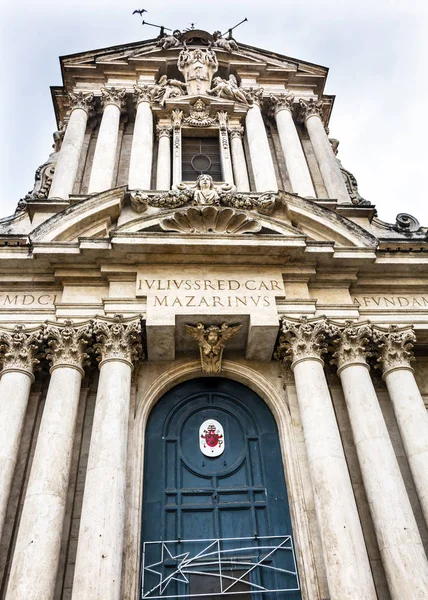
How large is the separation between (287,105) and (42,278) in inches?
385

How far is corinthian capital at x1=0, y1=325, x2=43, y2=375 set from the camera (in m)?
10.3

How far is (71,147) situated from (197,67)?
204 inches

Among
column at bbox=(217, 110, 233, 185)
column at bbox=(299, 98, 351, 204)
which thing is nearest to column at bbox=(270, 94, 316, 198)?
column at bbox=(299, 98, 351, 204)

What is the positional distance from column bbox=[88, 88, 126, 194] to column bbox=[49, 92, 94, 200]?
19.5 inches

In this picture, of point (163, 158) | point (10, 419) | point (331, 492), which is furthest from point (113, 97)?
point (331, 492)

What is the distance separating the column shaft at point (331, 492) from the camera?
8148 mm

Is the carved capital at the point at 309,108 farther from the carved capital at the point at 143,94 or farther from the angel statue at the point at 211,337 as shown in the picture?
the angel statue at the point at 211,337

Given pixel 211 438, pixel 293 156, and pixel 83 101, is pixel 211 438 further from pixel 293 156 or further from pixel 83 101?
pixel 83 101

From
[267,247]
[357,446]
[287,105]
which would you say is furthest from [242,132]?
[357,446]

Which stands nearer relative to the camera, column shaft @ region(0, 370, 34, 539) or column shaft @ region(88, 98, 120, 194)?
column shaft @ region(0, 370, 34, 539)

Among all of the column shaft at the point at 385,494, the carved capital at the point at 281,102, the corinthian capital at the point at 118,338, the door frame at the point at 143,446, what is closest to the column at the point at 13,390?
the corinthian capital at the point at 118,338

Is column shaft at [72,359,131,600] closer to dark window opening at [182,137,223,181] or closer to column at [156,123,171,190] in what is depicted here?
column at [156,123,171,190]

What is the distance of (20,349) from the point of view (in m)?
10.4

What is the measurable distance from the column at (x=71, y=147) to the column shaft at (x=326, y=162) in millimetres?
6655
